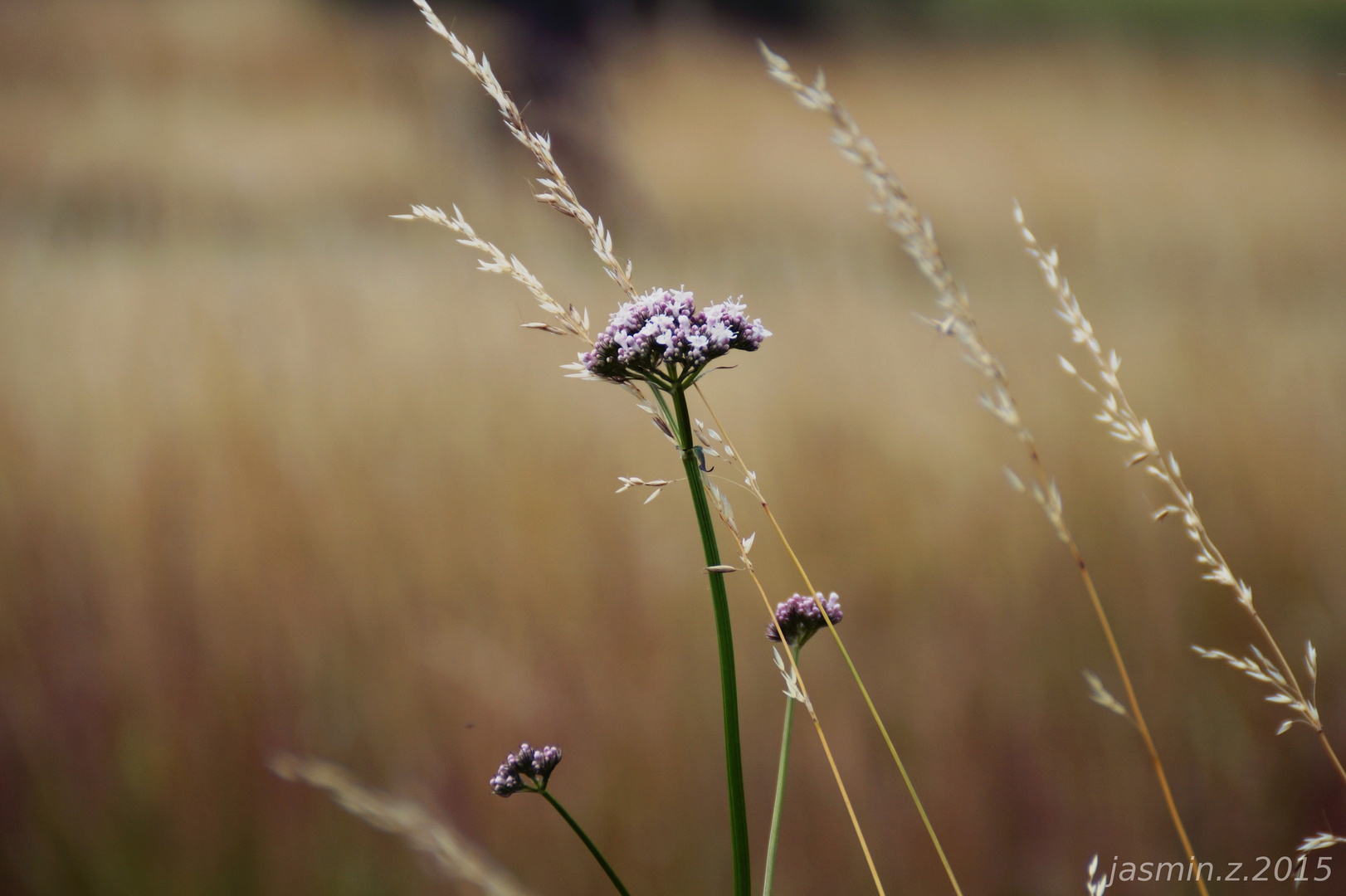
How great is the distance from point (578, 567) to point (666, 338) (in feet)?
4.57

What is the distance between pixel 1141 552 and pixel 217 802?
84.2 inches

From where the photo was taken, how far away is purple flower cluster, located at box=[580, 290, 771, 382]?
434mm

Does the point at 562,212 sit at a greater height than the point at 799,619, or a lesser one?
greater

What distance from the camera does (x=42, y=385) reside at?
6.72 feet

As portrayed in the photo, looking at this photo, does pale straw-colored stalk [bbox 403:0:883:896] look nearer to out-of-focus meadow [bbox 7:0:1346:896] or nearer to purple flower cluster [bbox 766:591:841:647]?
purple flower cluster [bbox 766:591:841:647]

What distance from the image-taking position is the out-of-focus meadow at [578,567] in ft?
4.25

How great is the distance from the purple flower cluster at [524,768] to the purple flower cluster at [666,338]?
0.82 ft

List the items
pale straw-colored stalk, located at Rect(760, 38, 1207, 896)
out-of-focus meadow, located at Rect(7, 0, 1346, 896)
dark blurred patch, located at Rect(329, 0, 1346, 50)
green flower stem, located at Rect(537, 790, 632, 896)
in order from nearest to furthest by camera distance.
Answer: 1. green flower stem, located at Rect(537, 790, 632, 896)
2. pale straw-colored stalk, located at Rect(760, 38, 1207, 896)
3. out-of-focus meadow, located at Rect(7, 0, 1346, 896)
4. dark blurred patch, located at Rect(329, 0, 1346, 50)

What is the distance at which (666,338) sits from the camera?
1.40 ft

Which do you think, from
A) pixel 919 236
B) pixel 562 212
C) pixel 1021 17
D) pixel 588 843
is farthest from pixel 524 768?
pixel 1021 17

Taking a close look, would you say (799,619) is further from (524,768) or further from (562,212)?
(562,212)

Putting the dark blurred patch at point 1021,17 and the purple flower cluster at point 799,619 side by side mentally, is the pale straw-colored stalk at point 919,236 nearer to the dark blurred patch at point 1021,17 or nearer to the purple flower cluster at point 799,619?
the purple flower cluster at point 799,619

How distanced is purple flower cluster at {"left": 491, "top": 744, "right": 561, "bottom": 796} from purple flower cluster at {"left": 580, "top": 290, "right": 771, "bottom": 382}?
0.82ft

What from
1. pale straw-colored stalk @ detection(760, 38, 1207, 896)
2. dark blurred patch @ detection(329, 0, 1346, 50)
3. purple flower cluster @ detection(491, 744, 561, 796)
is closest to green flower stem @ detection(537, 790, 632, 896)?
purple flower cluster @ detection(491, 744, 561, 796)
